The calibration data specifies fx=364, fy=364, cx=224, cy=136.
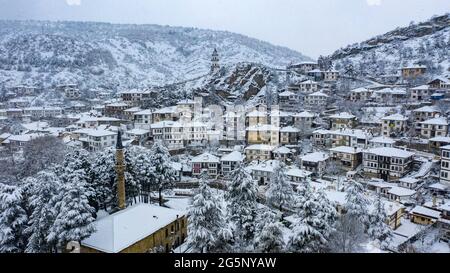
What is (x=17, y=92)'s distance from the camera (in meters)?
49.1

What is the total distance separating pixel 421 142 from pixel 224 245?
62.7 ft

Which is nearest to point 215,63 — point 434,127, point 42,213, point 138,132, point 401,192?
point 138,132

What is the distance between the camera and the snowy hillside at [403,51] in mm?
40531

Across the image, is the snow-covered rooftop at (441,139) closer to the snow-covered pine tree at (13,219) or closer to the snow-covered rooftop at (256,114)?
the snow-covered rooftop at (256,114)

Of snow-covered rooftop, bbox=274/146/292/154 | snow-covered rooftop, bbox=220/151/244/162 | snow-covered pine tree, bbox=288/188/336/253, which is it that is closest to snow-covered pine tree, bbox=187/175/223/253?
snow-covered pine tree, bbox=288/188/336/253

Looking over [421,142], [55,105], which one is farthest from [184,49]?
[421,142]

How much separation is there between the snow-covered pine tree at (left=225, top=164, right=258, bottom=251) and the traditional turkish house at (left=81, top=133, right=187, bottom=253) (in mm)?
2040

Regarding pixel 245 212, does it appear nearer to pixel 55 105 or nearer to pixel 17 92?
pixel 55 105

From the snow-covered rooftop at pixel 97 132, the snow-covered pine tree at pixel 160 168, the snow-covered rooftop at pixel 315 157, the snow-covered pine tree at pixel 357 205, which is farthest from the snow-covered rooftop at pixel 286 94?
the snow-covered pine tree at pixel 357 205

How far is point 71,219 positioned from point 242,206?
19.1 feet

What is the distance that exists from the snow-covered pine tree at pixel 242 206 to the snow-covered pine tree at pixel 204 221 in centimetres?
183

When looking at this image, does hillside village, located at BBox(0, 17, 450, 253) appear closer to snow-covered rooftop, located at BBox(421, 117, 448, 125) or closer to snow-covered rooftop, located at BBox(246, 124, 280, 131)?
snow-covered rooftop, located at BBox(421, 117, 448, 125)

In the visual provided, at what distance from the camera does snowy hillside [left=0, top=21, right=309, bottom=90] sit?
4944cm

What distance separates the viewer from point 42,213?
11383mm
